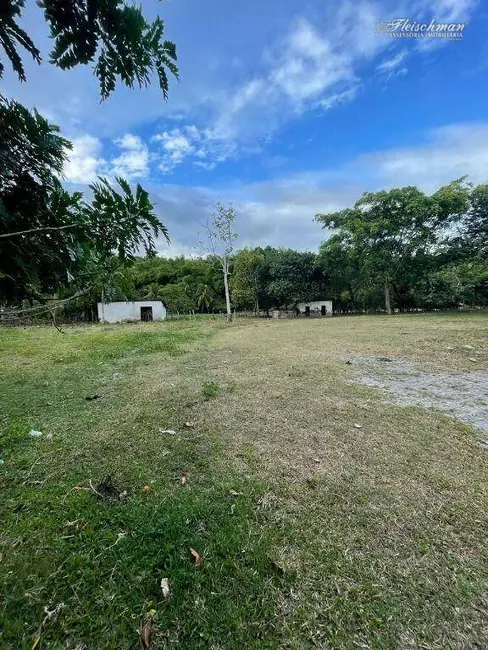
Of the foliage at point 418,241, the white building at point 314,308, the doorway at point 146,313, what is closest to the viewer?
the foliage at point 418,241

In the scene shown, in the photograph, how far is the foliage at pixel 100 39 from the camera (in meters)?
1.05

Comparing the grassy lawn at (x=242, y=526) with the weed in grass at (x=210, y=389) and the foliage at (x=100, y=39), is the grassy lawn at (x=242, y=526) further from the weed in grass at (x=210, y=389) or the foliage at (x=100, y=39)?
the foliage at (x=100, y=39)

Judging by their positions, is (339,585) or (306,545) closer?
(339,585)

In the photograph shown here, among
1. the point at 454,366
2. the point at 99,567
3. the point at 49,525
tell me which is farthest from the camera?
the point at 454,366

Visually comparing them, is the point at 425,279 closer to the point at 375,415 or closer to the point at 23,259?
the point at 375,415

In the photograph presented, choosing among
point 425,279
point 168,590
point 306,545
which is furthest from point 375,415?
point 425,279

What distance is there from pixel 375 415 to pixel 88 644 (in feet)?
10.2

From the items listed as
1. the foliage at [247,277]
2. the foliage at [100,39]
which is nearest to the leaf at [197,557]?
the foliage at [100,39]

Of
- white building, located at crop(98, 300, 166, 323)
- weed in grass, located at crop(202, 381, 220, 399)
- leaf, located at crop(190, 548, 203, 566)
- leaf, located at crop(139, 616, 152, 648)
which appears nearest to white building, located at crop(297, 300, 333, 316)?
white building, located at crop(98, 300, 166, 323)

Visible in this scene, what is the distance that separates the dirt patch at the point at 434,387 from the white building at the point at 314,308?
20.7 m

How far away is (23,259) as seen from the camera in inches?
53.1

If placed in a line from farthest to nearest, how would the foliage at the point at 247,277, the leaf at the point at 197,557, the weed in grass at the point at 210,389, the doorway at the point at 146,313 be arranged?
the foliage at the point at 247,277 → the doorway at the point at 146,313 → the weed in grass at the point at 210,389 → the leaf at the point at 197,557

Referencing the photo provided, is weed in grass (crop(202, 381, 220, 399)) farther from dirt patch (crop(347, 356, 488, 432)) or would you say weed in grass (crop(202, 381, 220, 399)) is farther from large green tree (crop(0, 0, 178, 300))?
large green tree (crop(0, 0, 178, 300))

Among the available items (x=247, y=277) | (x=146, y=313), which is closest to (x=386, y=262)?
(x=247, y=277)
